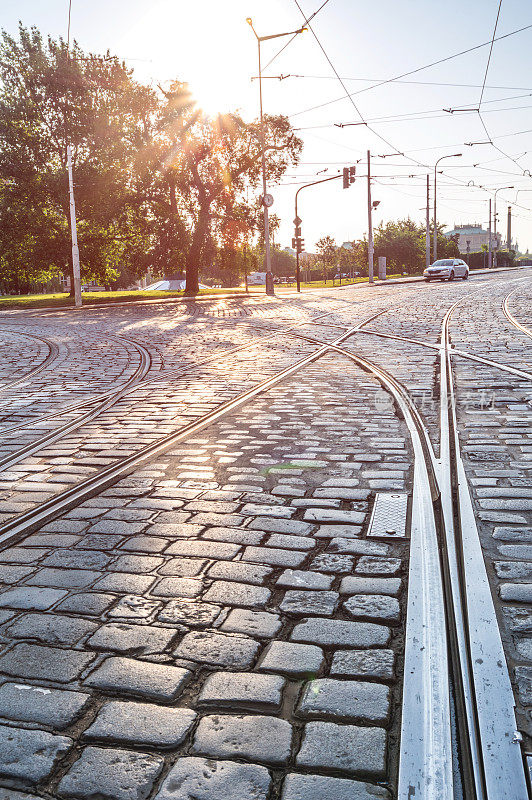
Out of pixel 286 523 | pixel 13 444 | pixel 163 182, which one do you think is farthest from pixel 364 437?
pixel 163 182

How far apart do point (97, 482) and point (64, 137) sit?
34240 mm

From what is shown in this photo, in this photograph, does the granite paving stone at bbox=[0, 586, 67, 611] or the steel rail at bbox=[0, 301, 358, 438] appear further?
the steel rail at bbox=[0, 301, 358, 438]

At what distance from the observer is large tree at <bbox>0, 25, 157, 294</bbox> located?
33844 mm

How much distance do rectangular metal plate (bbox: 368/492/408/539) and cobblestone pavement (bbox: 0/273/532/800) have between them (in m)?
0.07

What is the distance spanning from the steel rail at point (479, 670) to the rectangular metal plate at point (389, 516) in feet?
0.73

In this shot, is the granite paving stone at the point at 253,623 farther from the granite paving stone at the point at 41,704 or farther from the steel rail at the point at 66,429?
the steel rail at the point at 66,429

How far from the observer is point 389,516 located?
12.6ft

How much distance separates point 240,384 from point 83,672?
21.3ft

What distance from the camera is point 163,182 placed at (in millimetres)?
36875

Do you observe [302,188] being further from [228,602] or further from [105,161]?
[228,602]

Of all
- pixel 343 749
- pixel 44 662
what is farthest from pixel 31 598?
pixel 343 749

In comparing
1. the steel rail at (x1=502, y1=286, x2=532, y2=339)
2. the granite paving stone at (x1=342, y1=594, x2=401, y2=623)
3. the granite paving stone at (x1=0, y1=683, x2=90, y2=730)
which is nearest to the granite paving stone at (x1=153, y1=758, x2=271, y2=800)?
the granite paving stone at (x1=0, y1=683, x2=90, y2=730)

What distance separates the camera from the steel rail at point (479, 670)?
1.87 m

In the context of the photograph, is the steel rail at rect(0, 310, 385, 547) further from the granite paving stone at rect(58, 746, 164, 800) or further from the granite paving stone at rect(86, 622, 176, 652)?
the granite paving stone at rect(58, 746, 164, 800)
